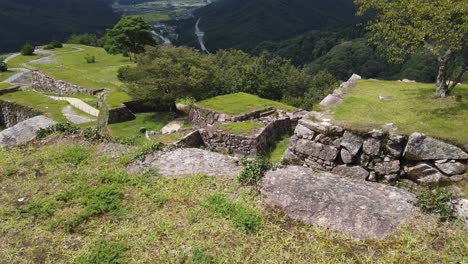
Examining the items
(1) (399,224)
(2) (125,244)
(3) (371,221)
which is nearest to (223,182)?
(2) (125,244)

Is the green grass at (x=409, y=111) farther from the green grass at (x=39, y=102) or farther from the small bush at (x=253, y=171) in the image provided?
the green grass at (x=39, y=102)

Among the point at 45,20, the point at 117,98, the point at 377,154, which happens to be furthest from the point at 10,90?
the point at 45,20

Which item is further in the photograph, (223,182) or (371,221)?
(223,182)

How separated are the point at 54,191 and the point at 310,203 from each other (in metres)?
4.77

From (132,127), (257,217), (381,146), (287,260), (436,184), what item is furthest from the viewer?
(132,127)

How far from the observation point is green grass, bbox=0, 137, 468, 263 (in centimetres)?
452

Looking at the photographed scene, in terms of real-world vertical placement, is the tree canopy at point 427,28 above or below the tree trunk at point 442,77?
above

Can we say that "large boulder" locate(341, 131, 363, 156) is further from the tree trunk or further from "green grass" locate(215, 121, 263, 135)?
"green grass" locate(215, 121, 263, 135)

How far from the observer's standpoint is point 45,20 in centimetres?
13162

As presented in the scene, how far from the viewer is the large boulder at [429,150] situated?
26.3 feet

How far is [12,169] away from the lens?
709cm

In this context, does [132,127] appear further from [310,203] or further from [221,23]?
[221,23]

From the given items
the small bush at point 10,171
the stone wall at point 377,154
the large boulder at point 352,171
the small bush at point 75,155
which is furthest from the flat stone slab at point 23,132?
the large boulder at point 352,171

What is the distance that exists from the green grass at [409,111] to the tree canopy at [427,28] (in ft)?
2.83
